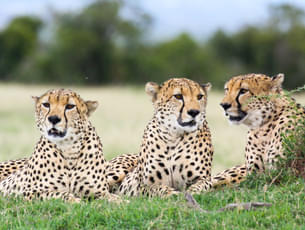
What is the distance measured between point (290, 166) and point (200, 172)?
80 centimetres

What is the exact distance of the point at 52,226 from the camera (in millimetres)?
4547

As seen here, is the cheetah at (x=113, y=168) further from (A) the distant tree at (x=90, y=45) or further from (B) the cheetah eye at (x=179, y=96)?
(A) the distant tree at (x=90, y=45)

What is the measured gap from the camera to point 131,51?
41344 millimetres

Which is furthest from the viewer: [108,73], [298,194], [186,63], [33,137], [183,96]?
[186,63]

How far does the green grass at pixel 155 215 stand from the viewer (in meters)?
4.48

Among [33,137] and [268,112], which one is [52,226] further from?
[33,137]

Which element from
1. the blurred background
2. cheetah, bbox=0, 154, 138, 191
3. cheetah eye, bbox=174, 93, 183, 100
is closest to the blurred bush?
the blurred background

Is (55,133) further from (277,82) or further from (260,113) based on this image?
(277,82)

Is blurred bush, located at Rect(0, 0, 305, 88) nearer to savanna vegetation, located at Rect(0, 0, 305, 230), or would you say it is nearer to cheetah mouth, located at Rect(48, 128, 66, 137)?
savanna vegetation, located at Rect(0, 0, 305, 230)

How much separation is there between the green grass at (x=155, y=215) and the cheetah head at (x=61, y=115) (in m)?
0.55

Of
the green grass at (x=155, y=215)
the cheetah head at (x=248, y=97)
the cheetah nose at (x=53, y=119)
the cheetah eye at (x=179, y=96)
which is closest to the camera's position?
the green grass at (x=155, y=215)

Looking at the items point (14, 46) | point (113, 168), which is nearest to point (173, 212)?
point (113, 168)

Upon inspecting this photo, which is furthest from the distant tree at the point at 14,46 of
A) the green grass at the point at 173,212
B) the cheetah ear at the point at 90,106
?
the green grass at the point at 173,212

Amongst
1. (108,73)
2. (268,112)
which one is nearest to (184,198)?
(268,112)
